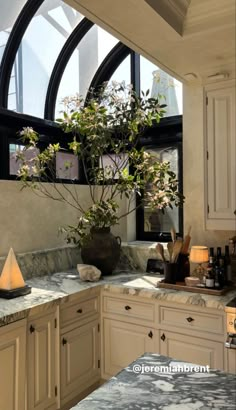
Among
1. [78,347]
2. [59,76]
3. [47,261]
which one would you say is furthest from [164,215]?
[59,76]

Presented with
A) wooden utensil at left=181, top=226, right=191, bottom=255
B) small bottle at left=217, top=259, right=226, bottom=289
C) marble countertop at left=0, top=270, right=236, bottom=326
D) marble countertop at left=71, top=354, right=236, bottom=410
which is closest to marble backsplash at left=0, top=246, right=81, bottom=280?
marble countertop at left=0, top=270, right=236, bottom=326

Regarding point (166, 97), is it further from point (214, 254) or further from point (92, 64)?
point (214, 254)

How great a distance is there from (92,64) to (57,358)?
281cm

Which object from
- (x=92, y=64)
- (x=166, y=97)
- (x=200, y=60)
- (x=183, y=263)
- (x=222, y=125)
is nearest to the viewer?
(x=200, y=60)

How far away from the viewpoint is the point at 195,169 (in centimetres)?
279

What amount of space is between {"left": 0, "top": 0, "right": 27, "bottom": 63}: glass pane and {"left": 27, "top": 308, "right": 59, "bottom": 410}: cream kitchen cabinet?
7.07 feet

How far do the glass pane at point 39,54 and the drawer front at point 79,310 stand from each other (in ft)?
5.61

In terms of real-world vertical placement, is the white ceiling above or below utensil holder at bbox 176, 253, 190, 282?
above

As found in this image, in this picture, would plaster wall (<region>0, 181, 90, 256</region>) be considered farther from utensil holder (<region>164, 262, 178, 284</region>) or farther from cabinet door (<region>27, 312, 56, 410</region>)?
utensil holder (<region>164, 262, 178, 284</region>)

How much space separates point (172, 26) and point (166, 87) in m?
1.51

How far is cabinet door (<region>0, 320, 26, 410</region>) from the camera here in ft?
6.11

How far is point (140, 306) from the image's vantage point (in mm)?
2508

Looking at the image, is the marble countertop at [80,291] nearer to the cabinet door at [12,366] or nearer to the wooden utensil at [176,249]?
the cabinet door at [12,366]

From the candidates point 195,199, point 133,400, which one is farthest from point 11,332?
point 195,199
